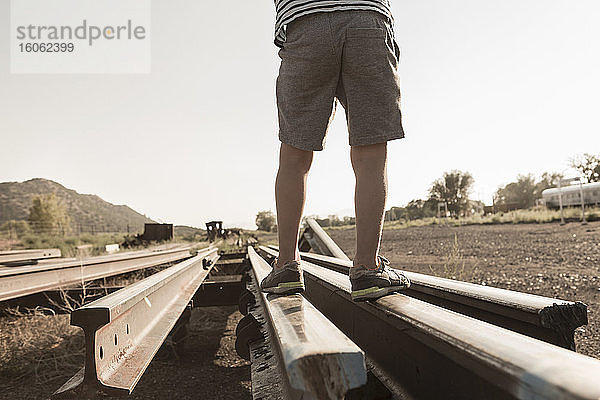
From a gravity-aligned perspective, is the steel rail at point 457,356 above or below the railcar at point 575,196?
below

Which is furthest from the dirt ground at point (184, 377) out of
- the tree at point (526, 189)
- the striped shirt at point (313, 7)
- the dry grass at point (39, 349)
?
the tree at point (526, 189)

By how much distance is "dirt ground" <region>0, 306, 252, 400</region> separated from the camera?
2918 millimetres

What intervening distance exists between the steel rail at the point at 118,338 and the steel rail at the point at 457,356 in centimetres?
80

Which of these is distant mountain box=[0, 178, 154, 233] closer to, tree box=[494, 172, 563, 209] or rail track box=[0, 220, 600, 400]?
tree box=[494, 172, 563, 209]

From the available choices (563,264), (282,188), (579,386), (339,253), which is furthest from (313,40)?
(563,264)

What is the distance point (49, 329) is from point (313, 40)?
3.38m

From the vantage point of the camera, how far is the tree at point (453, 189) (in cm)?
7212

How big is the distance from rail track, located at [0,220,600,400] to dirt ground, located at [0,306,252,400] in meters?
0.73

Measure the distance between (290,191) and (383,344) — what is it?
77cm

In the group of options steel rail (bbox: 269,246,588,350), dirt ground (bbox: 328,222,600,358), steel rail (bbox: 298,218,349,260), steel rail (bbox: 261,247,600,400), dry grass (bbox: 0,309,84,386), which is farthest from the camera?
steel rail (bbox: 298,218,349,260)

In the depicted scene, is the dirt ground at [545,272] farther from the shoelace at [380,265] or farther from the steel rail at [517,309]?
the shoelace at [380,265]

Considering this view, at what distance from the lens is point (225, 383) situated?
3227 millimetres

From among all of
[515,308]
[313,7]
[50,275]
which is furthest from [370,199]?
[50,275]

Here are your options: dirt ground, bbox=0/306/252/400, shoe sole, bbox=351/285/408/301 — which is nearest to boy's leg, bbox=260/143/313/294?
shoe sole, bbox=351/285/408/301
